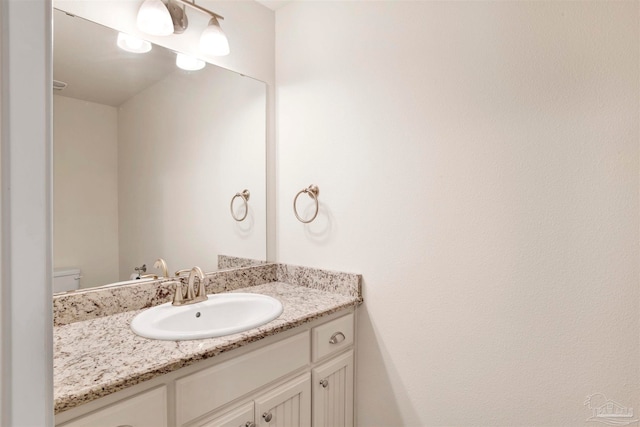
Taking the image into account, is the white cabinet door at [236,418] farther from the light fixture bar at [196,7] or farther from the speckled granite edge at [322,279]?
the light fixture bar at [196,7]

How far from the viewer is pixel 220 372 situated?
1.08m

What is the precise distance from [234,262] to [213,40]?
1.08 m

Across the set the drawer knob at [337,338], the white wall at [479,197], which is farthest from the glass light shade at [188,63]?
the drawer knob at [337,338]

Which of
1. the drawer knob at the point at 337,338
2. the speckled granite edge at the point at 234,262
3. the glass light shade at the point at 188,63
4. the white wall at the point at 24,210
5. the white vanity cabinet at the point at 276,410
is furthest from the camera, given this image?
the speckled granite edge at the point at 234,262

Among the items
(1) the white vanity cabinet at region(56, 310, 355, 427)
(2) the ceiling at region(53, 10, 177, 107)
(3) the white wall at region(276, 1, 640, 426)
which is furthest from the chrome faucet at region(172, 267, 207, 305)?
(2) the ceiling at region(53, 10, 177, 107)

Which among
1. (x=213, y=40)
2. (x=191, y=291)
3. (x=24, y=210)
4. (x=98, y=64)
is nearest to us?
(x=24, y=210)

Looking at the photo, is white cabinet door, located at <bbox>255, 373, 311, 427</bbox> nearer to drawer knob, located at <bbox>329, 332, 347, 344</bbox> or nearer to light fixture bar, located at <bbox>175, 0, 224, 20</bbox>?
drawer knob, located at <bbox>329, 332, 347, 344</bbox>

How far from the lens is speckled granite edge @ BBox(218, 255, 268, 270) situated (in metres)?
1.79

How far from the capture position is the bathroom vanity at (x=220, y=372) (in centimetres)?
86

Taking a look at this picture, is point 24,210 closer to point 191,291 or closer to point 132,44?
point 191,291

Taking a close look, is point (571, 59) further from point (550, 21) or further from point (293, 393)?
point (293, 393)

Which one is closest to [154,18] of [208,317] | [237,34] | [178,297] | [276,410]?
[237,34]

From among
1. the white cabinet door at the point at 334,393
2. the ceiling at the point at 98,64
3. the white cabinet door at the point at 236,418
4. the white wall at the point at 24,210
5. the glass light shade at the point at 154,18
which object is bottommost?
the white cabinet door at the point at 334,393

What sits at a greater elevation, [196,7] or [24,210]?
[196,7]
